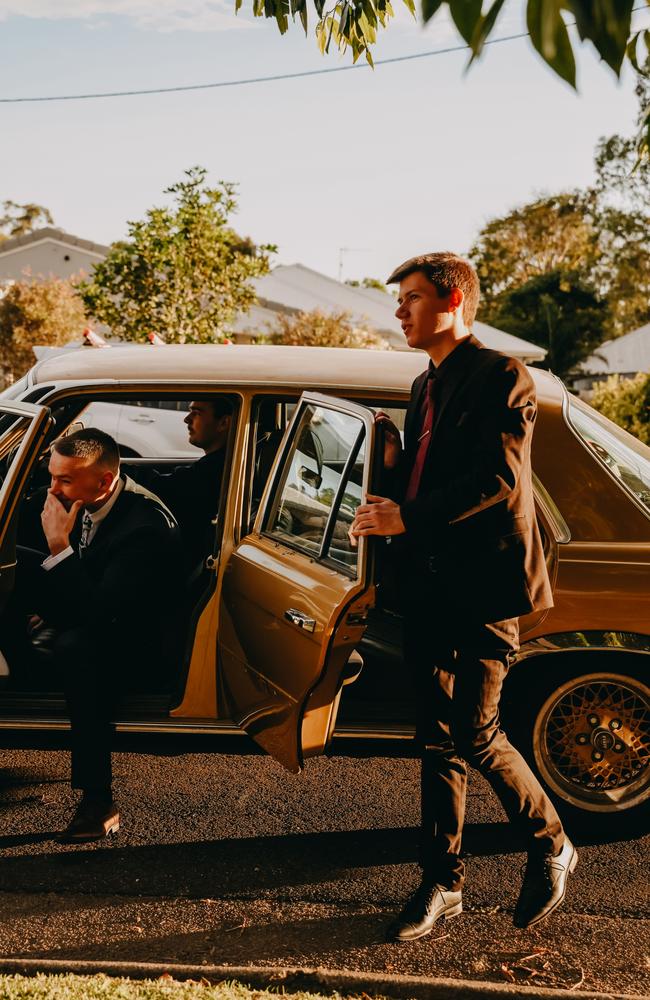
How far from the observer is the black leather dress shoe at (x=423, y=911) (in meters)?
3.48

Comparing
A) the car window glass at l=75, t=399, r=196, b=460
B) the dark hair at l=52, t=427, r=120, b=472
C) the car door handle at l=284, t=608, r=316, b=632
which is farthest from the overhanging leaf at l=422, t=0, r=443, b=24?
the car window glass at l=75, t=399, r=196, b=460

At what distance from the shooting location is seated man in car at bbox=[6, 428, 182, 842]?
4203mm

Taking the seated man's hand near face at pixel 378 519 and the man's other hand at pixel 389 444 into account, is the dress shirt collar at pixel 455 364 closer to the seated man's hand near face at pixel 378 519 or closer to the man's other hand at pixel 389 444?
the man's other hand at pixel 389 444

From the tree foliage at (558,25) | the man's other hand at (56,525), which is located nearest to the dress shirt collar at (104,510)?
the man's other hand at (56,525)

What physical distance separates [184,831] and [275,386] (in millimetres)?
1829

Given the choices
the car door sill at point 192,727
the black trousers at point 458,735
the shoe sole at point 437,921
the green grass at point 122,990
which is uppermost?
the black trousers at point 458,735

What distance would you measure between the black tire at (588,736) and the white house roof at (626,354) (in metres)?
45.7

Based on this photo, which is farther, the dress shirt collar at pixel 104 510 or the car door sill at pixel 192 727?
the dress shirt collar at pixel 104 510

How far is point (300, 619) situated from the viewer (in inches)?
146

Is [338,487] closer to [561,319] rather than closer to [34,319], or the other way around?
[34,319]

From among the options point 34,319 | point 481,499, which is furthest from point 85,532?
point 34,319

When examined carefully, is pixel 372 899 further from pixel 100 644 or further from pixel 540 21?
pixel 540 21

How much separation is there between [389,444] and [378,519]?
0.37 meters

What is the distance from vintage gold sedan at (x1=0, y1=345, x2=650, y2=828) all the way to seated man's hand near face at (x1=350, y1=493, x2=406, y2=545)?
0.36m
